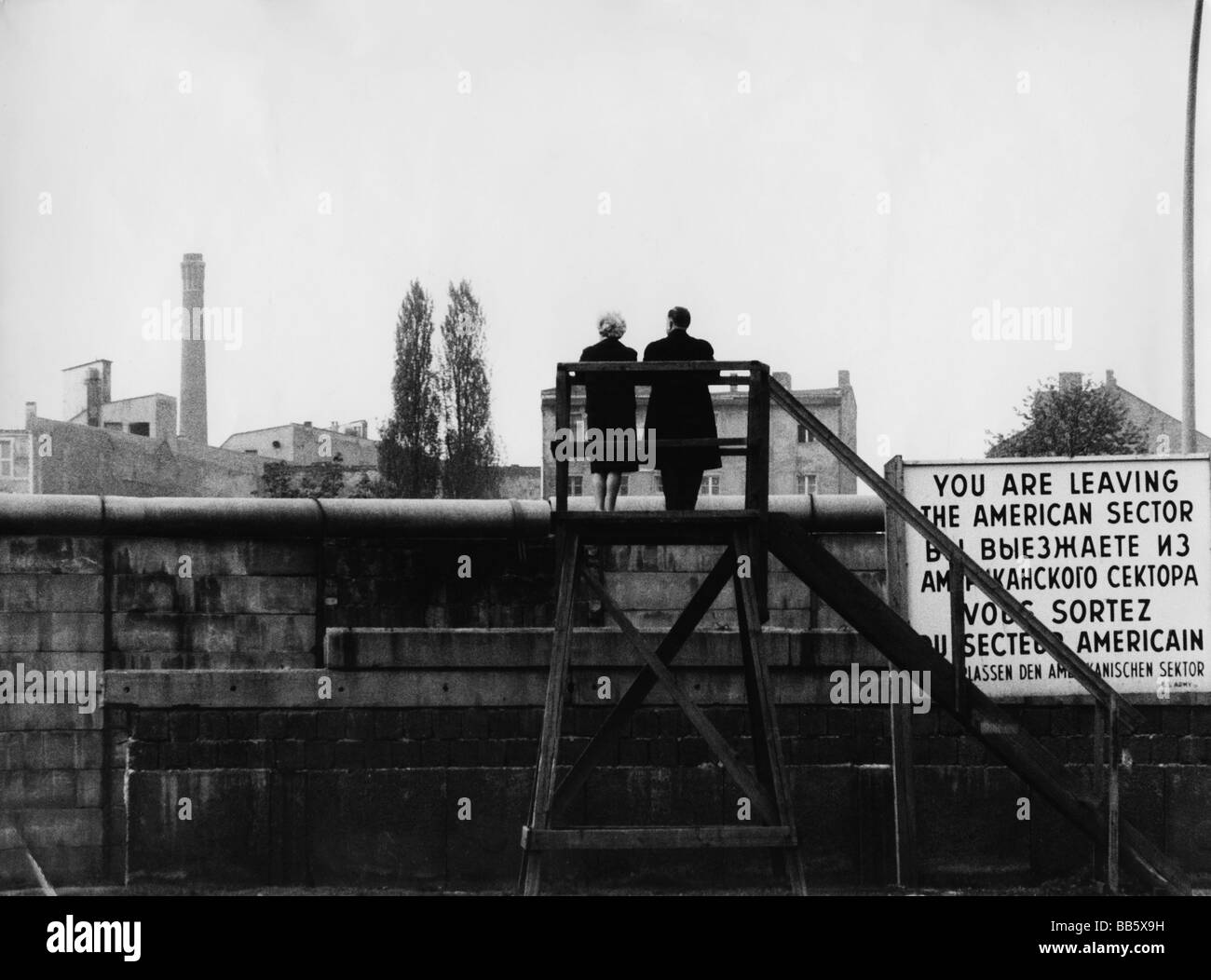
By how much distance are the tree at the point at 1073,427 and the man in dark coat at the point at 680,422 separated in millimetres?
36042

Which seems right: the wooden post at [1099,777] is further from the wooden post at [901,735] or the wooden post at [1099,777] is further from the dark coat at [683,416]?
the dark coat at [683,416]

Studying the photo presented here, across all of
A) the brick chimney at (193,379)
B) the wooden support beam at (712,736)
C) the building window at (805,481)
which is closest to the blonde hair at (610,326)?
the wooden support beam at (712,736)

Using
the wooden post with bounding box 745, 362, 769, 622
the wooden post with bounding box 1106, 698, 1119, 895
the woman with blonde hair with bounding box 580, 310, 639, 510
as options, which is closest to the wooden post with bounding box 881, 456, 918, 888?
the wooden post with bounding box 1106, 698, 1119, 895

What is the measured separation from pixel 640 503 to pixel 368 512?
7.18 feet

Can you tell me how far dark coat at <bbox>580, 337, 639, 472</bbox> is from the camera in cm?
1005

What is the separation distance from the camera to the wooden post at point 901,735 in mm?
10891

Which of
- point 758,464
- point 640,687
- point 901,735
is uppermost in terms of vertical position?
point 758,464

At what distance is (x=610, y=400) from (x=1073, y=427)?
1502 inches

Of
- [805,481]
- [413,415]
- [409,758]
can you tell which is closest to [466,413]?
[413,415]

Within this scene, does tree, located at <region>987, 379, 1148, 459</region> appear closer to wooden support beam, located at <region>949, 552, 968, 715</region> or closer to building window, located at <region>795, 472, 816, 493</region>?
building window, located at <region>795, 472, 816, 493</region>

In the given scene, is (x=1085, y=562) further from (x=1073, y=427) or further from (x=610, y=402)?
(x=1073, y=427)

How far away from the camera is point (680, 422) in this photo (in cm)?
979

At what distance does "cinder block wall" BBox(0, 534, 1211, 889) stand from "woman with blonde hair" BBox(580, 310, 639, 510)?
1.84 metres
